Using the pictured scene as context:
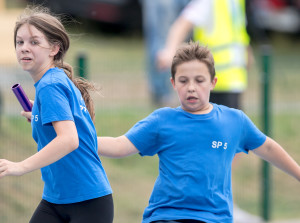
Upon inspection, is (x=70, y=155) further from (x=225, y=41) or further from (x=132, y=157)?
(x=132, y=157)

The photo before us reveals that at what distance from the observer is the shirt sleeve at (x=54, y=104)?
10.9 ft

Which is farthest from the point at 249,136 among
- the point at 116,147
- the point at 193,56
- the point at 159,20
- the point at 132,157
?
the point at 159,20

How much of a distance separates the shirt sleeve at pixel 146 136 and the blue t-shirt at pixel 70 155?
0.85 feet

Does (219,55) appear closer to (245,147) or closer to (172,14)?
(245,147)

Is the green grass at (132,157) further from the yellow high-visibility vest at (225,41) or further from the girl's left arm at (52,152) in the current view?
the girl's left arm at (52,152)

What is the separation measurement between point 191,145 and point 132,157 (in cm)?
475

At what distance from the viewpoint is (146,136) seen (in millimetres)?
3748

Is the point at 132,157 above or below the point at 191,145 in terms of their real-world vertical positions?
A: below

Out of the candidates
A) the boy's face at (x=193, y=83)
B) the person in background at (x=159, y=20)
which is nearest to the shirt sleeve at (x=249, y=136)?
the boy's face at (x=193, y=83)

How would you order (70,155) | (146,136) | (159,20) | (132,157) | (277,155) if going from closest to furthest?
(70,155), (146,136), (277,155), (132,157), (159,20)

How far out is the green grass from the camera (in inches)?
254

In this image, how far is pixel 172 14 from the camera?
12.0 meters

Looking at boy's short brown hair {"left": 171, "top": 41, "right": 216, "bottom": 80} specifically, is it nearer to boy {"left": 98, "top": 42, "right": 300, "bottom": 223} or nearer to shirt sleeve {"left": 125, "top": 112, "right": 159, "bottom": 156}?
boy {"left": 98, "top": 42, "right": 300, "bottom": 223}

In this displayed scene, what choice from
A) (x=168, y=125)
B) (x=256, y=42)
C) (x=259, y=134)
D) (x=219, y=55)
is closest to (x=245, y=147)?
(x=259, y=134)
